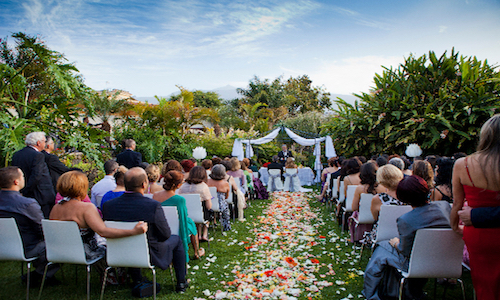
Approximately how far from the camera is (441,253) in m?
2.66

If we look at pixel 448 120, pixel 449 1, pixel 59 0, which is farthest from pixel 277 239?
pixel 449 1

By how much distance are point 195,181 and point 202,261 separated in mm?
1306

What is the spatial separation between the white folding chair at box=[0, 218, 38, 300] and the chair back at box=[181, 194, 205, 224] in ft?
6.86

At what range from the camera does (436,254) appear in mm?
2660

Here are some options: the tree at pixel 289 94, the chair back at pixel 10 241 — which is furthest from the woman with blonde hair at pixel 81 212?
the tree at pixel 289 94

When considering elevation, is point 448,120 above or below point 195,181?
above

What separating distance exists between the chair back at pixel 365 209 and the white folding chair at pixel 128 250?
3.10m

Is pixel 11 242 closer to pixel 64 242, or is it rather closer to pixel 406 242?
pixel 64 242

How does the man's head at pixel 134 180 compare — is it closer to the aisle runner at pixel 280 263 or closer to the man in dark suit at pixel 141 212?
the man in dark suit at pixel 141 212

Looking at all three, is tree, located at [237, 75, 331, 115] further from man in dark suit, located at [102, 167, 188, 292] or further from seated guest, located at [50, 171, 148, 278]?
seated guest, located at [50, 171, 148, 278]

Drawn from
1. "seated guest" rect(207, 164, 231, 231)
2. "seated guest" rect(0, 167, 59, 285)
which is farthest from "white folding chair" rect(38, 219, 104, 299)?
"seated guest" rect(207, 164, 231, 231)

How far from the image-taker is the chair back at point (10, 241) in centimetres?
302

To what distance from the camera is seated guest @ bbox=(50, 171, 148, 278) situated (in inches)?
113

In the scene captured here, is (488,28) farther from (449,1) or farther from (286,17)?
(286,17)
